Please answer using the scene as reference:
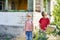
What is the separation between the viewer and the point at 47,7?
64.1ft

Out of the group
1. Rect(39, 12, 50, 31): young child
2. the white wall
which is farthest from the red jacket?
the white wall

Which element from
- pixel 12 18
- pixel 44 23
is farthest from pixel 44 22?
pixel 12 18

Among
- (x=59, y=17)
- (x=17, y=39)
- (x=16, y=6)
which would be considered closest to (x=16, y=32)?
(x=17, y=39)

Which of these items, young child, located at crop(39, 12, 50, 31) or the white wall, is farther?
the white wall

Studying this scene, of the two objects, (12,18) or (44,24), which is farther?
(12,18)

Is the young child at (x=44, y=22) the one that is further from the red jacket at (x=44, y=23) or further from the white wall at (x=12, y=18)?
the white wall at (x=12, y=18)

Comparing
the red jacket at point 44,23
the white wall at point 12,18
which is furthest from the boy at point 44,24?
the white wall at point 12,18

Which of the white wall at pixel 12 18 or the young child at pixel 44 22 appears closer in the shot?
the young child at pixel 44 22

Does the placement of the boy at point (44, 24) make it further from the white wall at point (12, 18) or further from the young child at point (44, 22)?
the white wall at point (12, 18)

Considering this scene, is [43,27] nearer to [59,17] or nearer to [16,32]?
[59,17]

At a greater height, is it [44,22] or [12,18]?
[12,18]

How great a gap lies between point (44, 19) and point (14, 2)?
2759 millimetres

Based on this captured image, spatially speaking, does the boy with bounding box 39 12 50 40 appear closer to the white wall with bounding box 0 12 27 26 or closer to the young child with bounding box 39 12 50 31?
the young child with bounding box 39 12 50 31

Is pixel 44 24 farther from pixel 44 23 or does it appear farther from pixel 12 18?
pixel 12 18
